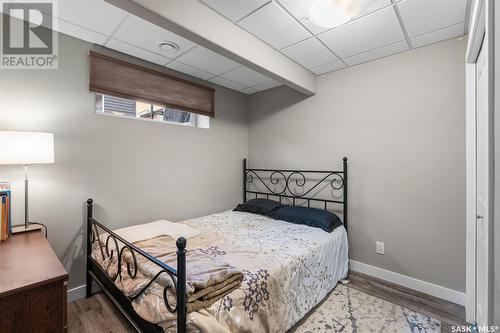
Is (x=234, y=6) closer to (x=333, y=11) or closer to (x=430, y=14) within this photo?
(x=333, y=11)

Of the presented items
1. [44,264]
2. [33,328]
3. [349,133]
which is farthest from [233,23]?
[33,328]

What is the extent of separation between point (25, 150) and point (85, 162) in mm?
588

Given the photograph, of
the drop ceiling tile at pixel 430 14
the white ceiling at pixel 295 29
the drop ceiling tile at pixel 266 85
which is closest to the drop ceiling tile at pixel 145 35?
the white ceiling at pixel 295 29

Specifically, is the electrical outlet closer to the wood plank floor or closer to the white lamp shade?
the wood plank floor

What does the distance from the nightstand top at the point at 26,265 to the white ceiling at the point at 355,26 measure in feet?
6.49

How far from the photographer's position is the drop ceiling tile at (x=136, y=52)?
→ 225cm

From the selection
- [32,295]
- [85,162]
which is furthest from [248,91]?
[32,295]

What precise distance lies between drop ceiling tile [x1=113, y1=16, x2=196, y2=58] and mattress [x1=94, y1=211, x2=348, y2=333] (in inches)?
70.8

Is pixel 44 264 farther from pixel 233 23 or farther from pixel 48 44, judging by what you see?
pixel 233 23

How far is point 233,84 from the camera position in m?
3.41

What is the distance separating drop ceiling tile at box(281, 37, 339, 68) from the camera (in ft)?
7.49

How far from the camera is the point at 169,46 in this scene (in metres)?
2.30

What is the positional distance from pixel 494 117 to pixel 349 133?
79.2 inches

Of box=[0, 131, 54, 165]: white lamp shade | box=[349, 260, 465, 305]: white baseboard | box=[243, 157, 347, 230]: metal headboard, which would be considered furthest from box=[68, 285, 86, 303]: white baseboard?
box=[349, 260, 465, 305]: white baseboard
